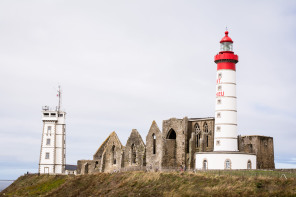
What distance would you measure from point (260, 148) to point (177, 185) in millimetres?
17073

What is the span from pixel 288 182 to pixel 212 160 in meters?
12.7

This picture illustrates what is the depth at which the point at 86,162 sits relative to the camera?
65938mm

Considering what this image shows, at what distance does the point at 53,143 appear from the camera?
6962 centimetres

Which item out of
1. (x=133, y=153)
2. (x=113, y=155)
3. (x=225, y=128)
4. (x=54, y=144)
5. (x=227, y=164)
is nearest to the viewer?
(x=227, y=164)

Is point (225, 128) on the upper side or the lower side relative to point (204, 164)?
upper

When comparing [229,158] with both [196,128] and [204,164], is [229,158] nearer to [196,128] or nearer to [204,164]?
[204,164]

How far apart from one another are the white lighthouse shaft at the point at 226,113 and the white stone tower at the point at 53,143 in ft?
100

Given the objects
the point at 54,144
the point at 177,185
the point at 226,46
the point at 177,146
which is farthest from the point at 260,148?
the point at 54,144

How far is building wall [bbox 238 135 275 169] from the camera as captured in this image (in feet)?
171

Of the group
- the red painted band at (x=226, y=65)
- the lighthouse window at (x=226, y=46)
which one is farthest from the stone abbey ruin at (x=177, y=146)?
the lighthouse window at (x=226, y=46)

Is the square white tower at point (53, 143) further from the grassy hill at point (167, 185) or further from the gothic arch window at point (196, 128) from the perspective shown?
the gothic arch window at point (196, 128)

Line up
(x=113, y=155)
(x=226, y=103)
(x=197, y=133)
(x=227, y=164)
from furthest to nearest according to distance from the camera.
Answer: (x=113, y=155) < (x=197, y=133) < (x=226, y=103) < (x=227, y=164)

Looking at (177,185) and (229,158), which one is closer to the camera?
(177,185)

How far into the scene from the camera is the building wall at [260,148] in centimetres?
5203
